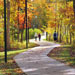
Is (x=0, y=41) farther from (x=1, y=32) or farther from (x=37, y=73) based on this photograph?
(x=37, y=73)

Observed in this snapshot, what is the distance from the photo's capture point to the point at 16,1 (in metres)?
33.8

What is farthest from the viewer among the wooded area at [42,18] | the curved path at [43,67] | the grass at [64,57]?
the wooded area at [42,18]

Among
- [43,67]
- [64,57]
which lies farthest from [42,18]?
[43,67]

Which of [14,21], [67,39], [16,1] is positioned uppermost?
[16,1]

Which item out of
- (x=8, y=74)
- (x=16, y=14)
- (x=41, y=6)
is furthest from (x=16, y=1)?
(x=41, y=6)

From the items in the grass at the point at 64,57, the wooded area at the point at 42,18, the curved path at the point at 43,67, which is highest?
the wooded area at the point at 42,18

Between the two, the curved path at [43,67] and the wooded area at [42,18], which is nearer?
the curved path at [43,67]

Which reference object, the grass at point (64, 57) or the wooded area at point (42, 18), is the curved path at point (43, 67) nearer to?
the grass at point (64, 57)

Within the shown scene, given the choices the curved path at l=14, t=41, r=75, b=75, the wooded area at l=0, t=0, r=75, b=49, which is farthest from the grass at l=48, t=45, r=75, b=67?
the wooded area at l=0, t=0, r=75, b=49

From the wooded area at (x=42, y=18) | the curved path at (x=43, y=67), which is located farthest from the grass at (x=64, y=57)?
the wooded area at (x=42, y=18)

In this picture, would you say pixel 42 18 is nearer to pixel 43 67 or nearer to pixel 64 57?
pixel 64 57

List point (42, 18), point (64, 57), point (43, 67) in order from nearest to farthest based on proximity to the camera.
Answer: point (43, 67)
point (64, 57)
point (42, 18)

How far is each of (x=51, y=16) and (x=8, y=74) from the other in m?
41.7

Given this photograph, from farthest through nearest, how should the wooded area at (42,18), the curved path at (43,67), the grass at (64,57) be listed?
the wooded area at (42,18)
the grass at (64,57)
the curved path at (43,67)
